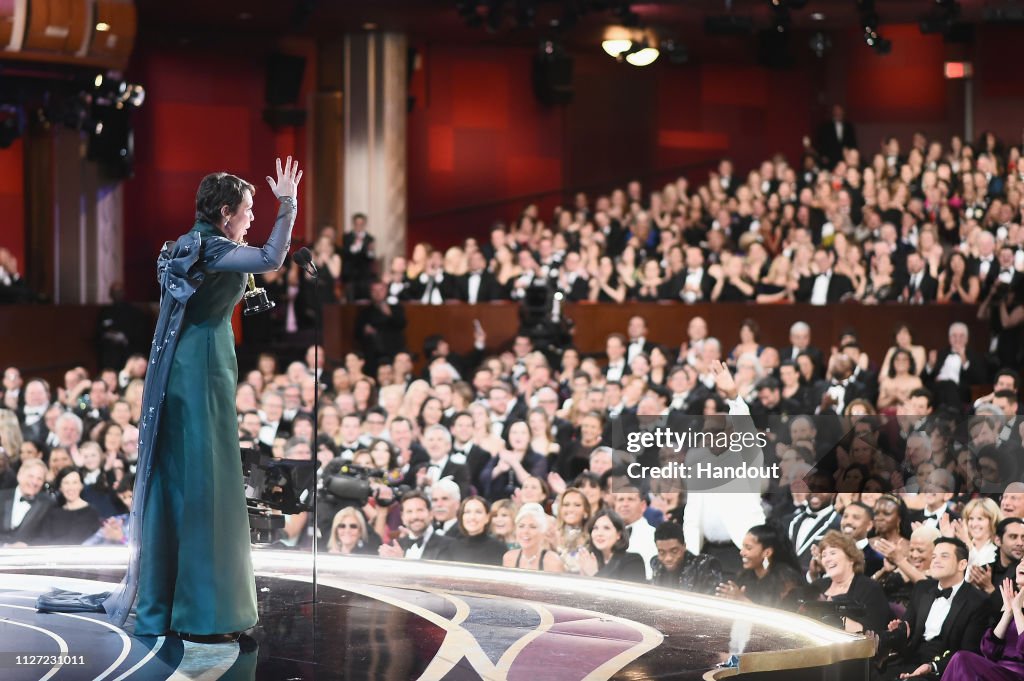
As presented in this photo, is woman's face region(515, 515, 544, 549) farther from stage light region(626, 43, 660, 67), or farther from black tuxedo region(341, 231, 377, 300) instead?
stage light region(626, 43, 660, 67)

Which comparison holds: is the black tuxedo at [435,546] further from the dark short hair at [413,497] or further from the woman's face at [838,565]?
the woman's face at [838,565]

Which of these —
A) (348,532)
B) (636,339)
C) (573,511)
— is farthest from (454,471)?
(636,339)

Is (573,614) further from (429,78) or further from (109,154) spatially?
(429,78)

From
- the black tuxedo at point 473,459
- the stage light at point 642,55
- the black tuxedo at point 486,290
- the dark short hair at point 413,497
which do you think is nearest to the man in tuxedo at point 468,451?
the black tuxedo at point 473,459

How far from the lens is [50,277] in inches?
591

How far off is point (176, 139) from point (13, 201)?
197 cm

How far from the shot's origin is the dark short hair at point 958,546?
5.25m

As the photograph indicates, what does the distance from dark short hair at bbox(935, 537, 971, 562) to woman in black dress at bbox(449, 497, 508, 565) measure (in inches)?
77.7

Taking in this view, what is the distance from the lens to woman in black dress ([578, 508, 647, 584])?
591cm

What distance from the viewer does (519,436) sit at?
7703 millimetres

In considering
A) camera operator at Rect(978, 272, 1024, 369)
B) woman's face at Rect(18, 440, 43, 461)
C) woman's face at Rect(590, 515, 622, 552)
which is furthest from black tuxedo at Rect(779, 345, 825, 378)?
woman's face at Rect(18, 440, 43, 461)

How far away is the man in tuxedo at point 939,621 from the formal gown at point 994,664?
9.5 inches

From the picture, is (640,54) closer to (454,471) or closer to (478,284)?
(478,284)

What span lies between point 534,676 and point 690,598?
47.8 inches
